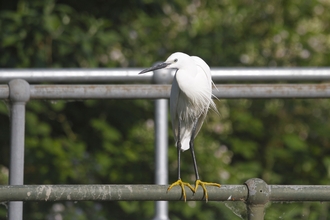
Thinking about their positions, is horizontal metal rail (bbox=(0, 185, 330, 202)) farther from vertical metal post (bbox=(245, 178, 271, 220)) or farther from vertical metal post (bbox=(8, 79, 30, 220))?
vertical metal post (bbox=(8, 79, 30, 220))

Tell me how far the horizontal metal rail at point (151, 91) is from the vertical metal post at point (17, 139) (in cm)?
6

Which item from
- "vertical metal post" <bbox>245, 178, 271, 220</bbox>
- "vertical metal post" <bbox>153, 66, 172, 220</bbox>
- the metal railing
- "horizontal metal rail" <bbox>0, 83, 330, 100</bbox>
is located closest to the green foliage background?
"vertical metal post" <bbox>153, 66, 172, 220</bbox>

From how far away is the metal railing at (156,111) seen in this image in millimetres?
1341

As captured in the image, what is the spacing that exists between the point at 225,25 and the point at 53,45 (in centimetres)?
122

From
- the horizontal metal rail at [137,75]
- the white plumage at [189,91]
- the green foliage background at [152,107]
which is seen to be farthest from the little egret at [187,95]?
the green foliage background at [152,107]

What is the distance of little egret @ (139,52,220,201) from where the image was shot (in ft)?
6.67

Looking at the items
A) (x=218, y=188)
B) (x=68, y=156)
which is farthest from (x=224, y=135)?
(x=218, y=188)

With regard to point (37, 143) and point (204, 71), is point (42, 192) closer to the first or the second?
point (204, 71)

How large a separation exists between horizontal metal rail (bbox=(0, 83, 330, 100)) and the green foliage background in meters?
0.75

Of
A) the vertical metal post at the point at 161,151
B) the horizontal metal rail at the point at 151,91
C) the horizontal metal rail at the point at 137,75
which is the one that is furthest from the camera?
the horizontal metal rail at the point at 137,75

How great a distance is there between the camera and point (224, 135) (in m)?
3.84

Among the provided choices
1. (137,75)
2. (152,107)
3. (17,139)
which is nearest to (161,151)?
(137,75)

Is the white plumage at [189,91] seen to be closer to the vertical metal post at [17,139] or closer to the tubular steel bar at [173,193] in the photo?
the vertical metal post at [17,139]

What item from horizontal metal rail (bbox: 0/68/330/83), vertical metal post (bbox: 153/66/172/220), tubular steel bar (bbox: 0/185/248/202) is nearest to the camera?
tubular steel bar (bbox: 0/185/248/202)
